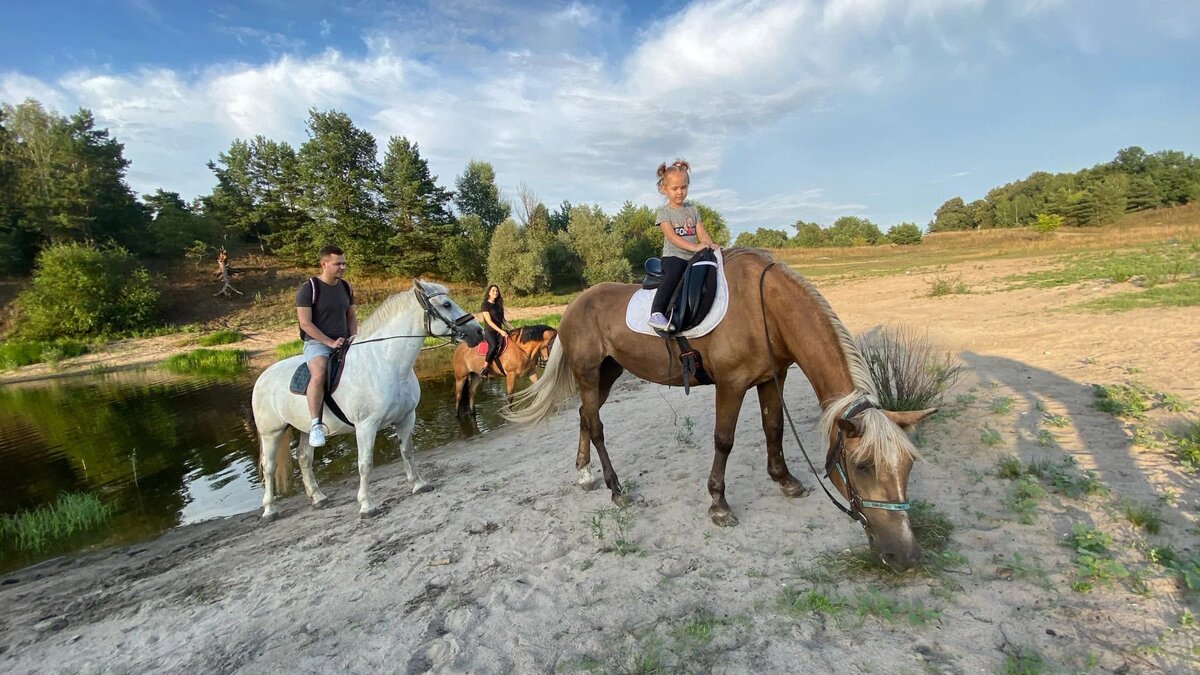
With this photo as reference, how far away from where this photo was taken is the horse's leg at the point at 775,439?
14.0 feet

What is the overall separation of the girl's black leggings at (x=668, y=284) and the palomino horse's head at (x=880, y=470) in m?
1.63

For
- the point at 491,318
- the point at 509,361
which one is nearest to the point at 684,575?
the point at 509,361

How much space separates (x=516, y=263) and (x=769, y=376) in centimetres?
3258

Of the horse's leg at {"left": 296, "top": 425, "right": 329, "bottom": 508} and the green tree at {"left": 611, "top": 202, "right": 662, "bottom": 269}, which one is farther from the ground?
the green tree at {"left": 611, "top": 202, "right": 662, "bottom": 269}

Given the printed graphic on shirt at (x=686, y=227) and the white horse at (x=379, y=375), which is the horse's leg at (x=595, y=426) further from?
the printed graphic on shirt at (x=686, y=227)

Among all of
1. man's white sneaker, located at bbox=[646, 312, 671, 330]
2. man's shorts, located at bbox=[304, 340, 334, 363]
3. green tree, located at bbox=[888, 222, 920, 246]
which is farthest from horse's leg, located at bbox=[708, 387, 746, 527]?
green tree, located at bbox=[888, 222, 920, 246]

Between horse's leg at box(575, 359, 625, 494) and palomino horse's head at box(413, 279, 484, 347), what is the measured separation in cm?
138

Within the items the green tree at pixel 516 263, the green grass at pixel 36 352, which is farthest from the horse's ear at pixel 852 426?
the green tree at pixel 516 263

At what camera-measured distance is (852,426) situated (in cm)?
279

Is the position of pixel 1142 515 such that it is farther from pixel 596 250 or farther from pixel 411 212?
pixel 411 212

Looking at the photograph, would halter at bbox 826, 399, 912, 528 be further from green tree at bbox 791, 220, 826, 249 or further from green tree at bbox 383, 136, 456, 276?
green tree at bbox 791, 220, 826, 249

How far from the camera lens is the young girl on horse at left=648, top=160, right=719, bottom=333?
4.14m

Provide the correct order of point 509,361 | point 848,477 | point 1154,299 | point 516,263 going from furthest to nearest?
point 516,263 < point 509,361 < point 1154,299 < point 848,477

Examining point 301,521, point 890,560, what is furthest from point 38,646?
point 890,560
